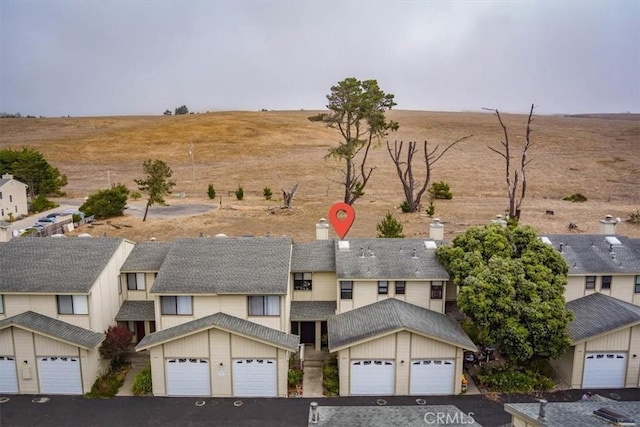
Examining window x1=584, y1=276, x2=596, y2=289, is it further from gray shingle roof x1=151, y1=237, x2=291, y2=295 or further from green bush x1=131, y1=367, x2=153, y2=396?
green bush x1=131, y1=367, x2=153, y2=396

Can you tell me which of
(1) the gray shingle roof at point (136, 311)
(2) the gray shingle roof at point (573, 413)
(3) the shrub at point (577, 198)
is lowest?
(1) the gray shingle roof at point (136, 311)

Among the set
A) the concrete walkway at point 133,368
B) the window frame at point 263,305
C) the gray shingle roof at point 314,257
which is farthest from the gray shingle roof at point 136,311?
the gray shingle roof at point 314,257

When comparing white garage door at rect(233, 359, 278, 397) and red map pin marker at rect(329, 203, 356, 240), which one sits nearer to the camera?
white garage door at rect(233, 359, 278, 397)

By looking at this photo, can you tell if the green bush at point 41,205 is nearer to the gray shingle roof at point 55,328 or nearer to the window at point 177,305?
the gray shingle roof at point 55,328

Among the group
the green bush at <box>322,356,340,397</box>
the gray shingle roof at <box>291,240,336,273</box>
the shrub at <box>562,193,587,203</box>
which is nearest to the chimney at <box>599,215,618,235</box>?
the gray shingle roof at <box>291,240,336,273</box>

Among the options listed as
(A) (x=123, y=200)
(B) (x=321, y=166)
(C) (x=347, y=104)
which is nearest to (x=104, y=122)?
(B) (x=321, y=166)

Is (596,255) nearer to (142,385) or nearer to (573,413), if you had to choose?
(573,413)
